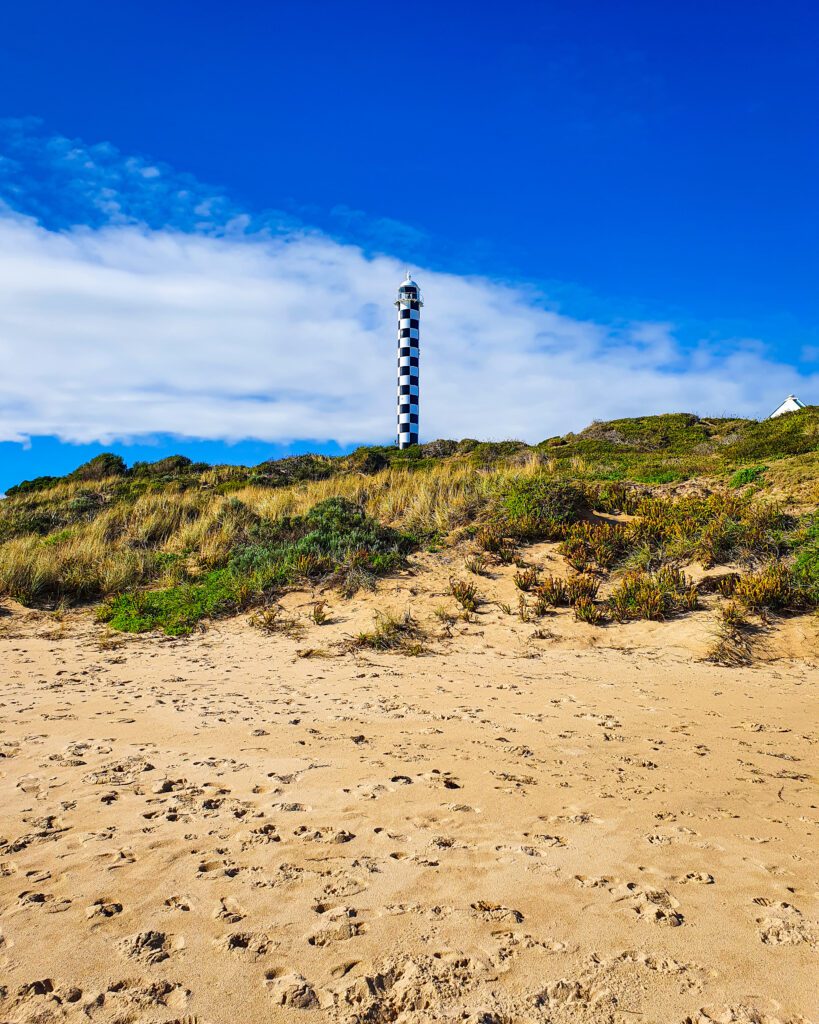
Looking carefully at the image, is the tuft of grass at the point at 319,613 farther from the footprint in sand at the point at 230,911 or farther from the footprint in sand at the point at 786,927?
the footprint in sand at the point at 786,927

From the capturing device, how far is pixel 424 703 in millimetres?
6625

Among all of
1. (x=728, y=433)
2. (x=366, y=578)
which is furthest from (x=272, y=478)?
(x=728, y=433)

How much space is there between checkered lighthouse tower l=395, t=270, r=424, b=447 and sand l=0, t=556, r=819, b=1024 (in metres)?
39.6

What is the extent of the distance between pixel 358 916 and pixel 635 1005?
4.04 ft

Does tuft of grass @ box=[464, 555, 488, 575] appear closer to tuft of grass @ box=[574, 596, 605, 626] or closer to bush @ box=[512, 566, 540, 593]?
bush @ box=[512, 566, 540, 593]

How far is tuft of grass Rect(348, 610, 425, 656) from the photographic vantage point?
8867 mm

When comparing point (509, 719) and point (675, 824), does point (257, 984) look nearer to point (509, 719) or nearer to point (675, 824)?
point (675, 824)

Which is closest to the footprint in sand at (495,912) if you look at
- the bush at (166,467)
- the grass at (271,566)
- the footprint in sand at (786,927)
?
the footprint in sand at (786,927)

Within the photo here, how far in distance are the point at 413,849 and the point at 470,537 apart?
929cm

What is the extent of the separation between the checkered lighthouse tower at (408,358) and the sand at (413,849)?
39.6 metres

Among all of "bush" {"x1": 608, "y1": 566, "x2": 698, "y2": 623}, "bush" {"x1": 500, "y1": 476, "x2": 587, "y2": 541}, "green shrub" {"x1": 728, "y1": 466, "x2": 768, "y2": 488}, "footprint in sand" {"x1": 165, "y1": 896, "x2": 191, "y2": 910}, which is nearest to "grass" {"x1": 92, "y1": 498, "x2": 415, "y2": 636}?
"bush" {"x1": 500, "y1": 476, "x2": 587, "y2": 541}

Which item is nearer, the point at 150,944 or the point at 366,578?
the point at 150,944

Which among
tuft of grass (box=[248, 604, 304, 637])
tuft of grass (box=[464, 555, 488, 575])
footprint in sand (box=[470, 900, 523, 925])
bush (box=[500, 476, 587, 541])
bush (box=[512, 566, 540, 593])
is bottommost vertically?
footprint in sand (box=[470, 900, 523, 925])

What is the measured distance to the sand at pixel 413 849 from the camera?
8.20 ft
